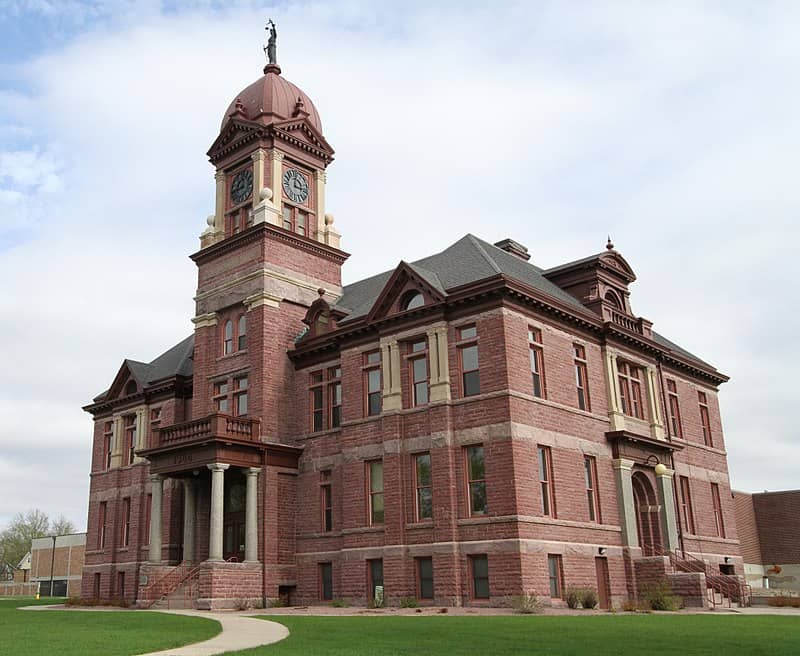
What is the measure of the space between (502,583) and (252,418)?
13.6 meters

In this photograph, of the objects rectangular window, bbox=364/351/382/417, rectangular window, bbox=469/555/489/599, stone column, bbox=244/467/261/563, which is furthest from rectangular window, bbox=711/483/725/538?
stone column, bbox=244/467/261/563

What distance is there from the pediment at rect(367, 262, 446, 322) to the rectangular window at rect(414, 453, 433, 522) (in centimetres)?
568

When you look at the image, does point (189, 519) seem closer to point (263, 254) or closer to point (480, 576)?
point (263, 254)

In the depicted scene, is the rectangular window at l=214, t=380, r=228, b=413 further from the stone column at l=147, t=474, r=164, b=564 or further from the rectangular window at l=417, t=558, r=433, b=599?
the rectangular window at l=417, t=558, r=433, b=599

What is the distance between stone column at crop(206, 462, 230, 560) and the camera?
110 ft

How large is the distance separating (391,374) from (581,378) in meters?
7.57

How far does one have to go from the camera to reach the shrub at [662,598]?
2891 cm

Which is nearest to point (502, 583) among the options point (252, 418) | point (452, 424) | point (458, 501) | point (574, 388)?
point (458, 501)

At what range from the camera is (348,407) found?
3512 cm

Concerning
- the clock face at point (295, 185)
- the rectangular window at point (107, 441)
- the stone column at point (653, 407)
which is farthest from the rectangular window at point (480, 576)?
the rectangular window at point (107, 441)

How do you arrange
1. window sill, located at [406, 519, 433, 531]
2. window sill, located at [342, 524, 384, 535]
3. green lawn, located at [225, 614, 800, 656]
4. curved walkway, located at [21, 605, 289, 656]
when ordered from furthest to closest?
1. window sill, located at [342, 524, 384, 535]
2. window sill, located at [406, 519, 433, 531]
3. curved walkway, located at [21, 605, 289, 656]
4. green lawn, located at [225, 614, 800, 656]

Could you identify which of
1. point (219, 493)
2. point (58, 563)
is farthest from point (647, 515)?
point (58, 563)

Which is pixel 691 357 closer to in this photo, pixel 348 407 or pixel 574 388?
→ pixel 574 388

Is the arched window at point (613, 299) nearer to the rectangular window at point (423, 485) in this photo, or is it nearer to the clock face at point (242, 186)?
the rectangular window at point (423, 485)
